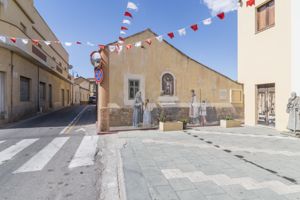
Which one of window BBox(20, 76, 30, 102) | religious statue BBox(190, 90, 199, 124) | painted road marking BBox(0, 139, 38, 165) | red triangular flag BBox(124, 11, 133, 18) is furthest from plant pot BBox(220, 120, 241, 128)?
window BBox(20, 76, 30, 102)

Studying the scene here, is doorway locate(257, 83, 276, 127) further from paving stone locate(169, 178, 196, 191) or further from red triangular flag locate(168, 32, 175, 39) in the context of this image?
paving stone locate(169, 178, 196, 191)

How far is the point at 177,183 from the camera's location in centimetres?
406

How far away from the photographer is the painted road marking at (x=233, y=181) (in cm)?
384

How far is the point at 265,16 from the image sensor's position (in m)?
11.4

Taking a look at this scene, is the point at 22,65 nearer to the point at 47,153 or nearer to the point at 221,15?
the point at 47,153

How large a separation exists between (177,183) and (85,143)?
4858 mm

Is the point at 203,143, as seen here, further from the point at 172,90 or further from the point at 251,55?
the point at 251,55

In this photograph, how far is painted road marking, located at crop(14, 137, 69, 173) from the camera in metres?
5.20

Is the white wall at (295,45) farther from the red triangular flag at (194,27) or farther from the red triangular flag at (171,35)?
the red triangular flag at (171,35)

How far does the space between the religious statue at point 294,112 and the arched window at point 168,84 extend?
5750 mm

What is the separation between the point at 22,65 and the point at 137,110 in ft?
34.0

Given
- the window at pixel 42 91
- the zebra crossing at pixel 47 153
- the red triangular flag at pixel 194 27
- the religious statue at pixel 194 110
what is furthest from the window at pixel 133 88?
the window at pixel 42 91

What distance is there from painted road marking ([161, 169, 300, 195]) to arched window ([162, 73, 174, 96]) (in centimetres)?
795

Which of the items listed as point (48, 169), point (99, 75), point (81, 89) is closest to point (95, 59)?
point (99, 75)
